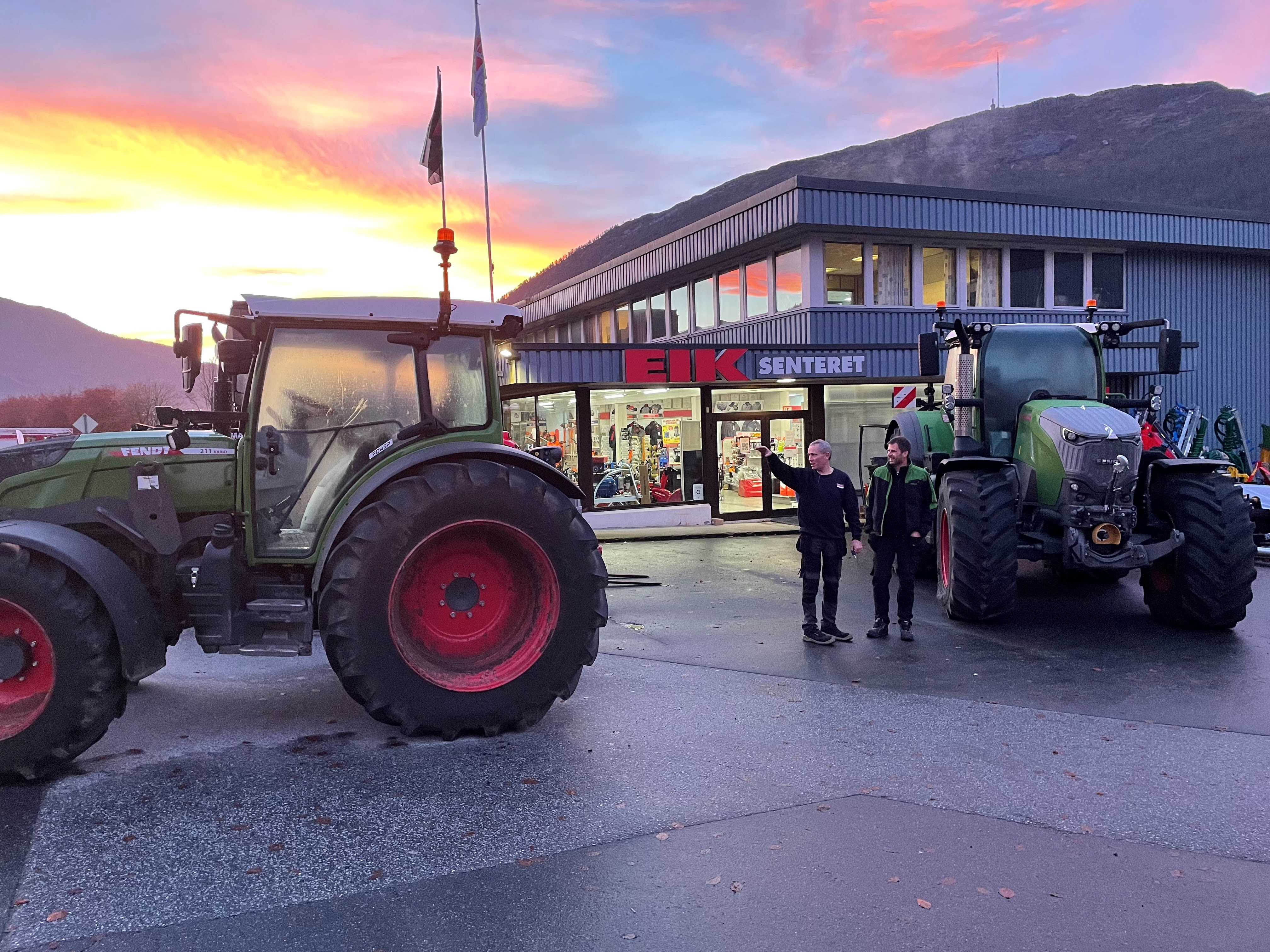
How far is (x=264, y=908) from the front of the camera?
3223 mm

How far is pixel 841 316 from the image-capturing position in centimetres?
1802

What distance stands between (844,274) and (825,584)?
12.4 m

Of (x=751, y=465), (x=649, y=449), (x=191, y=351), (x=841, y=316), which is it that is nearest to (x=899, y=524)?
(x=191, y=351)

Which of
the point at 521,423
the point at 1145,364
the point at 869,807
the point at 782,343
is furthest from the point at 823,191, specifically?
the point at 869,807

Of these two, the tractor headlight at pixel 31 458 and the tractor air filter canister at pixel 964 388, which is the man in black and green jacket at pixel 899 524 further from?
the tractor headlight at pixel 31 458

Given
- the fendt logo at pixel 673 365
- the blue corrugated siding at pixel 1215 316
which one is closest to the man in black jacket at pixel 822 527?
the fendt logo at pixel 673 365

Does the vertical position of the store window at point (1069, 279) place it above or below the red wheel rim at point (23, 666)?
above

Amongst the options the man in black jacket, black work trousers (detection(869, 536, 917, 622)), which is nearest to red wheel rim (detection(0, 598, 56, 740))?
the man in black jacket

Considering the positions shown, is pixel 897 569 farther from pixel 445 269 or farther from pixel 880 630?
pixel 445 269

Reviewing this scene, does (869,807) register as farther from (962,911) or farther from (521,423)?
(521,423)

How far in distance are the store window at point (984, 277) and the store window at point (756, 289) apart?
177 inches

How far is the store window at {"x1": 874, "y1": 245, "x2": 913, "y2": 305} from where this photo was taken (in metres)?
18.7

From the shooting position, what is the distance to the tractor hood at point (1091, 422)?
785 centimetres

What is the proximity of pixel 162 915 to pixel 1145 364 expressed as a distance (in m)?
22.7
